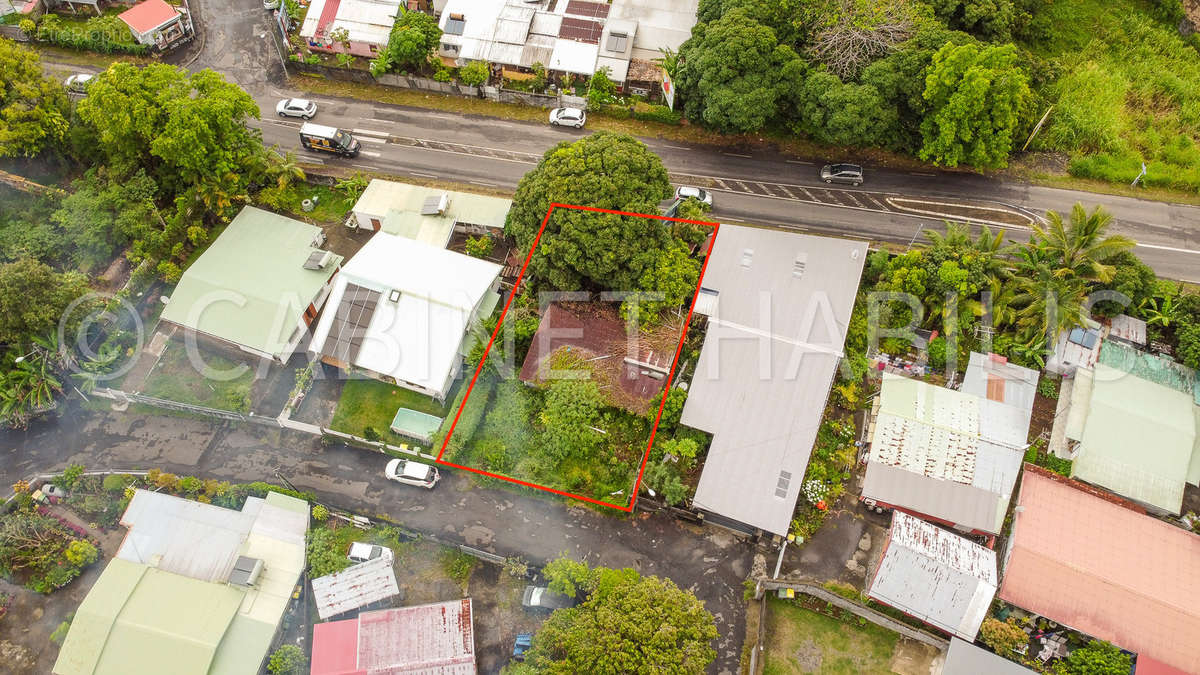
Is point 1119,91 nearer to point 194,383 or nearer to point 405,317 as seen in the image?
point 405,317

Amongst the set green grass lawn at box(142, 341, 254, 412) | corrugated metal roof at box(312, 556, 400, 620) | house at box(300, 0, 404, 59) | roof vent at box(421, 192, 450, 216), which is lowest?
corrugated metal roof at box(312, 556, 400, 620)

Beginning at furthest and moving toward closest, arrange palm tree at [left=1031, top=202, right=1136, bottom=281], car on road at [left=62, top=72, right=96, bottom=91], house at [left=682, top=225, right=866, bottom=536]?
1. car on road at [left=62, top=72, right=96, bottom=91]
2. palm tree at [left=1031, top=202, right=1136, bottom=281]
3. house at [left=682, top=225, right=866, bottom=536]

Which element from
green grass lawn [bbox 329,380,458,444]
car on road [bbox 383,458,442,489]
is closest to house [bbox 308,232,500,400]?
green grass lawn [bbox 329,380,458,444]

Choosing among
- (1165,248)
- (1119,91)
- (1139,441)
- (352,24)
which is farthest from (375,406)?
(1119,91)

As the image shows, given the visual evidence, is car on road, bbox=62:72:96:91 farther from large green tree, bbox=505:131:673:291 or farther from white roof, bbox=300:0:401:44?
large green tree, bbox=505:131:673:291

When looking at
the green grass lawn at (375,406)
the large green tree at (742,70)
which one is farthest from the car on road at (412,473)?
the large green tree at (742,70)

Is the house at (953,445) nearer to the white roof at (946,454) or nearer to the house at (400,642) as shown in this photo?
the white roof at (946,454)

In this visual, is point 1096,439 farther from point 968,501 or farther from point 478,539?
point 478,539
